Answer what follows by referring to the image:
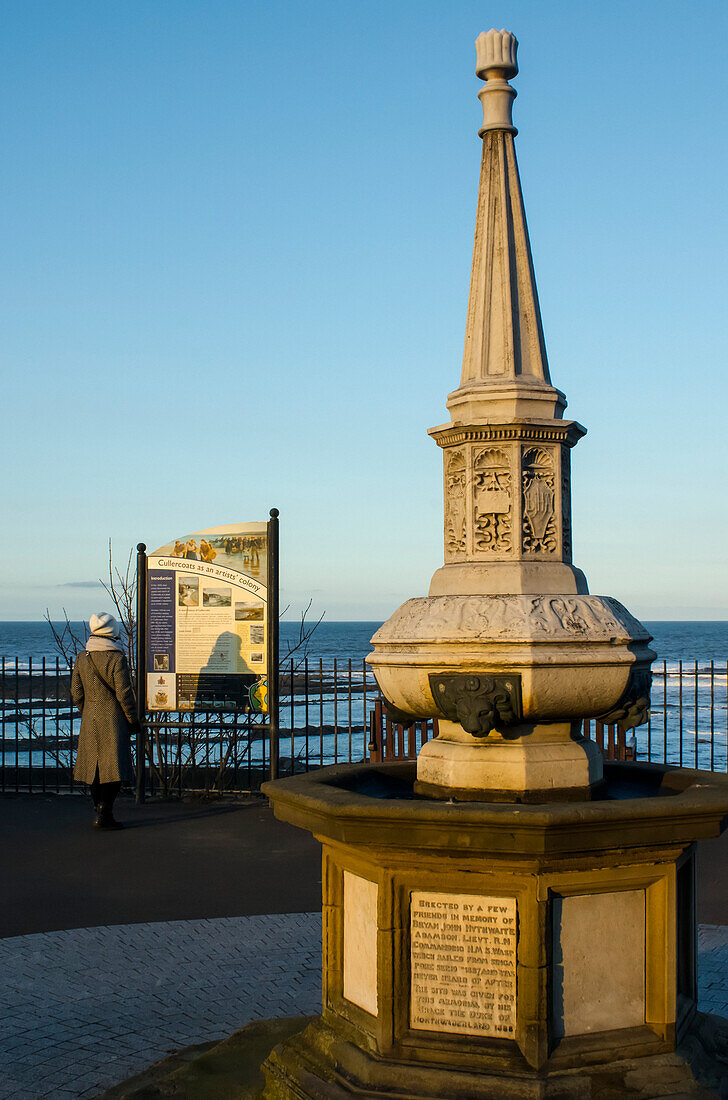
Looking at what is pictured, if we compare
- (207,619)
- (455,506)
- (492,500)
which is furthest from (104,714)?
(492,500)

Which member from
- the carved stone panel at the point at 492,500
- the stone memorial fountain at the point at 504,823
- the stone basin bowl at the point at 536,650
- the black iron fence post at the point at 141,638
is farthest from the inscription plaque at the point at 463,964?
the black iron fence post at the point at 141,638

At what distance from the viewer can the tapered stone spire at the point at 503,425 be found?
4.27 meters

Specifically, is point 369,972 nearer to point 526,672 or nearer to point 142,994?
point 526,672

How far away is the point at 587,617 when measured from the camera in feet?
13.1

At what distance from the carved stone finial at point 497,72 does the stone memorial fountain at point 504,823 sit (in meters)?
0.01

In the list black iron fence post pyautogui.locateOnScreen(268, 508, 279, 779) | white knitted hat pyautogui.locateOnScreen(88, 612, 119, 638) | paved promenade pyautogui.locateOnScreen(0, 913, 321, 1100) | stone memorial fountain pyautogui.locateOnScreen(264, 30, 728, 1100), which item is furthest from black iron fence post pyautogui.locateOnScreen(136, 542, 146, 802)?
stone memorial fountain pyautogui.locateOnScreen(264, 30, 728, 1100)

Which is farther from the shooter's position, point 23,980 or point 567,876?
point 23,980

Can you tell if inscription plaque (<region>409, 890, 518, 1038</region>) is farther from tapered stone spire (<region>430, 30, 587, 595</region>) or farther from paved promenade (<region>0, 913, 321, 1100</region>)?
paved promenade (<region>0, 913, 321, 1100</region>)

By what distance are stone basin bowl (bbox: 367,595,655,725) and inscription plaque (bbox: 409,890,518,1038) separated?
757mm

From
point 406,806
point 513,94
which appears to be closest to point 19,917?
point 406,806

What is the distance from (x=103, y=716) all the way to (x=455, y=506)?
235 inches

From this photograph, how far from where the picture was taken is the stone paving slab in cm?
456

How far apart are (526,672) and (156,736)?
27.4 ft

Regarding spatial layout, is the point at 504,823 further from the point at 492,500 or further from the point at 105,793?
the point at 105,793
